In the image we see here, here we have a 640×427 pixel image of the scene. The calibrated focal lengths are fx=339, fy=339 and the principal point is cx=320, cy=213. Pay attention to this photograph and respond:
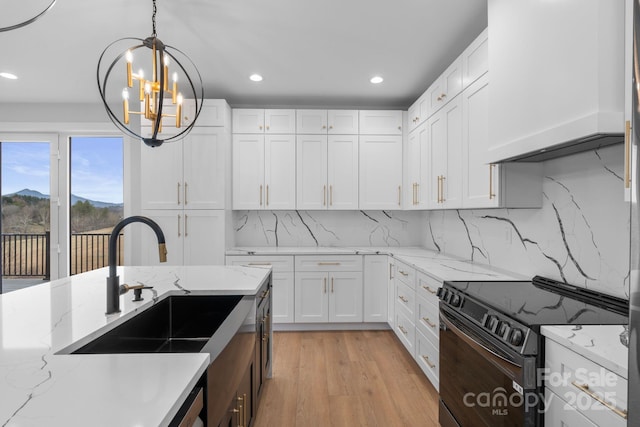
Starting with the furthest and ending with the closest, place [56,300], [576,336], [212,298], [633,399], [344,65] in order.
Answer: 1. [344,65]
2. [212,298]
3. [56,300]
4. [576,336]
5. [633,399]

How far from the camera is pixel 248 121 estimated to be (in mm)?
3963

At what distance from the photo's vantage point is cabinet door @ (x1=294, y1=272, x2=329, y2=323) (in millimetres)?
3768

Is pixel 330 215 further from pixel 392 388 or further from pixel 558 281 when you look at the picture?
pixel 558 281

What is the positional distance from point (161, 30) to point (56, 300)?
2.07 meters

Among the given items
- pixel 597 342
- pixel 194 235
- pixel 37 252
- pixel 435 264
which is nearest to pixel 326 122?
pixel 194 235

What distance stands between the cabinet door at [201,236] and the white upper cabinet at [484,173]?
2.53 m

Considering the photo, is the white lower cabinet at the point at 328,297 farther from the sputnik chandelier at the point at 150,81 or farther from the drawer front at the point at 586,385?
the drawer front at the point at 586,385

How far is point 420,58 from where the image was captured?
301cm

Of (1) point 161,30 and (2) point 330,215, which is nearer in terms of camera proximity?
(1) point 161,30

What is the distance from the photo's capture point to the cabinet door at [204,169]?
3727 millimetres

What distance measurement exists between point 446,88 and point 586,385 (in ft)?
7.70

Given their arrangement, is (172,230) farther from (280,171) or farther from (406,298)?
(406,298)

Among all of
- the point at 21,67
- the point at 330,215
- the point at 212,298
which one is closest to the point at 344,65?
the point at 330,215

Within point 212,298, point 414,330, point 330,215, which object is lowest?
point 414,330
